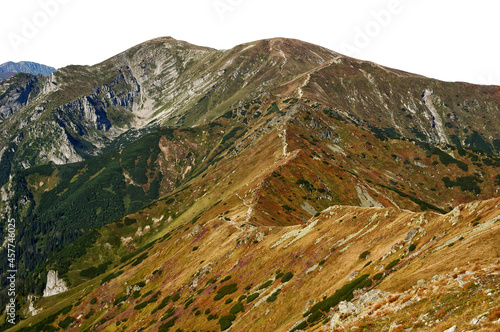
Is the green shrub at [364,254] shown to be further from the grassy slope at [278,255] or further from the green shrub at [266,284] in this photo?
the green shrub at [266,284]

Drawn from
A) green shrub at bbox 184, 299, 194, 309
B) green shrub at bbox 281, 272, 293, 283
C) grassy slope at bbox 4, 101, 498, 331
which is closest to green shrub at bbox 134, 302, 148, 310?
grassy slope at bbox 4, 101, 498, 331

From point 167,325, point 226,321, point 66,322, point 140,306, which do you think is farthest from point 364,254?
point 66,322

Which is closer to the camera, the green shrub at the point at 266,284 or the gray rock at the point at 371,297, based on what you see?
the gray rock at the point at 371,297

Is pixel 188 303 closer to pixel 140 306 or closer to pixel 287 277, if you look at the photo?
pixel 287 277

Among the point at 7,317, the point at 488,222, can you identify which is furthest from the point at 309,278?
the point at 7,317

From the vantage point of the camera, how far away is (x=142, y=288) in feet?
363

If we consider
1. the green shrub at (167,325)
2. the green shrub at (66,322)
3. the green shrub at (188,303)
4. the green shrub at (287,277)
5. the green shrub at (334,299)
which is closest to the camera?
A: the green shrub at (334,299)

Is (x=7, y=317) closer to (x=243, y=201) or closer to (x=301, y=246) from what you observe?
(x=243, y=201)

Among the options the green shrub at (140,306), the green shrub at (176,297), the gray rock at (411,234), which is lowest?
the green shrub at (140,306)

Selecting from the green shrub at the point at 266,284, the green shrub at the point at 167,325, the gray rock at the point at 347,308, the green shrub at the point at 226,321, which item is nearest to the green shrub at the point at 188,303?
the green shrub at the point at 167,325

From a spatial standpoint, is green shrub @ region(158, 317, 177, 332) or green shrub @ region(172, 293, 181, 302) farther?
green shrub @ region(172, 293, 181, 302)

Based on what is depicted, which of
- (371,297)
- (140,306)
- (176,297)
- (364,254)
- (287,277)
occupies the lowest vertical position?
(140,306)

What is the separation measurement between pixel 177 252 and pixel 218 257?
1374 inches

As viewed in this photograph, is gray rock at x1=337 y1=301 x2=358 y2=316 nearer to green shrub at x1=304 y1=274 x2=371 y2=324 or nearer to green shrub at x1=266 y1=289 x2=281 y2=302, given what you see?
green shrub at x1=304 y1=274 x2=371 y2=324
